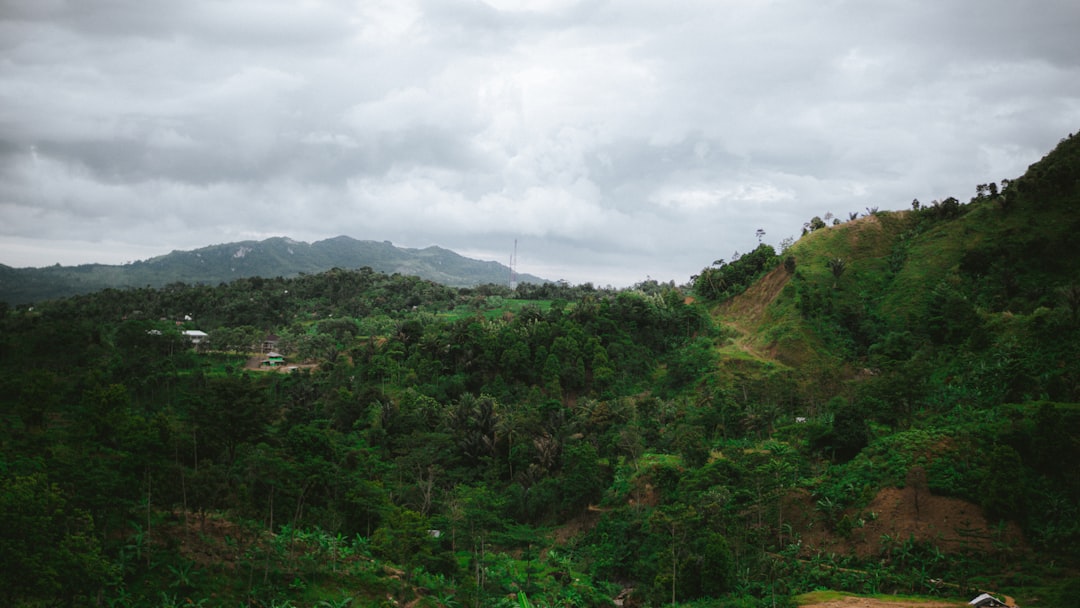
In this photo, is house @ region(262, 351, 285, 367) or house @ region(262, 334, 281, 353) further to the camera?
house @ region(262, 334, 281, 353)

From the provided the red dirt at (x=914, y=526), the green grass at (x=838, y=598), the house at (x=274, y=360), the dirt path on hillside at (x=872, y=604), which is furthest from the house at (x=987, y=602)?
the house at (x=274, y=360)

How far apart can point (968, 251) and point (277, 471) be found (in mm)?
54949

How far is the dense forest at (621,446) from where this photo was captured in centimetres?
2120

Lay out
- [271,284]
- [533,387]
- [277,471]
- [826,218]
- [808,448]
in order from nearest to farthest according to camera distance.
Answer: [277,471]
[808,448]
[533,387]
[826,218]
[271,284]

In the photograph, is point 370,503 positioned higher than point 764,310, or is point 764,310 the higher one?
point 764,310

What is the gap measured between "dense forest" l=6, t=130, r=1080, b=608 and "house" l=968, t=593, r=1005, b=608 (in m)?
1.26

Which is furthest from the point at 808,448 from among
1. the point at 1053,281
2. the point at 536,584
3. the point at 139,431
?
the point at 139,431

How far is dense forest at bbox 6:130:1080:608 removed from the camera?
21.2 m

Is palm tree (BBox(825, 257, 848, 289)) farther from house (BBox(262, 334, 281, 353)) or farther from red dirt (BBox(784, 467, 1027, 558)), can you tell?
house (BBox(262, 334, 281, 353))

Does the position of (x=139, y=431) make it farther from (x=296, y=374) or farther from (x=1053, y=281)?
(x=1053, y=281)

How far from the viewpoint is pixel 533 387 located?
46312 mm

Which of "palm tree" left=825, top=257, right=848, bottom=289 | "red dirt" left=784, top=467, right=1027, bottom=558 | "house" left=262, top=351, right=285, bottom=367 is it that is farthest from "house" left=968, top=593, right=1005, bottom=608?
"house" left=262, top=351, right=285, bottom=367

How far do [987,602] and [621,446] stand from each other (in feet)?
65.6

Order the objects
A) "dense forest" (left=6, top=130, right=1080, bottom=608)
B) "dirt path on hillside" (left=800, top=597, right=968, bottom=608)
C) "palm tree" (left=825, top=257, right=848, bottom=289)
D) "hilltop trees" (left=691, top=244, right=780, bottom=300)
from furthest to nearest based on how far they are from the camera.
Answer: "hilltop trees" (left=691, top=244, right=780, bottom=300) → "palm tree" (left=825, top=257, right=848, bottom=289) → "dense forest" (left=6, top=130, right=1080, bottom=608) → "dirt path on hillside" (left=800, top=597, right=968, bottom=608)
